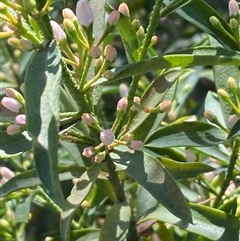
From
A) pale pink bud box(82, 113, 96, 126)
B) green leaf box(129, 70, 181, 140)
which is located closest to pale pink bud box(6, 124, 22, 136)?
pale pink bud box(82, 113, 96, 126)

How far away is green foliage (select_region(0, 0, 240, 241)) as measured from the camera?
0.88 m

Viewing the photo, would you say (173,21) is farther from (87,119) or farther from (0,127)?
(87,119)

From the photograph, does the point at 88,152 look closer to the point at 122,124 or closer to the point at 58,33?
the point at 122,124

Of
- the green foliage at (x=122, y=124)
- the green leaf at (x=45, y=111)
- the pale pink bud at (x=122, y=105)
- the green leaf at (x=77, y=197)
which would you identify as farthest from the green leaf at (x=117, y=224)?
the green leaf at (x=45, y=111)

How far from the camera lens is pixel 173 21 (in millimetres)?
2824

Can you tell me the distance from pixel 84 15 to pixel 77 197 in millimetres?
313

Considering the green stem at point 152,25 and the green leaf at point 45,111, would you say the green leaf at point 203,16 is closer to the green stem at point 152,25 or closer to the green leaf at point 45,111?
the green stem at point 152,25

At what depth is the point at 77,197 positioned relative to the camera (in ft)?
3.51

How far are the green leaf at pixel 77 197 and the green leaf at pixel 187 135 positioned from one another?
13 cm

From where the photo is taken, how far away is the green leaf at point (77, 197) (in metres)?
0.99

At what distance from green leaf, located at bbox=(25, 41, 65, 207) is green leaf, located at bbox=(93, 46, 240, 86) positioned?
0.43 feet

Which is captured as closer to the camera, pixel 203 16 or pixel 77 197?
pixel 77 197

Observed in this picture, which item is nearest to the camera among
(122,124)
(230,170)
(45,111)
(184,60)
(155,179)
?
(45,111)

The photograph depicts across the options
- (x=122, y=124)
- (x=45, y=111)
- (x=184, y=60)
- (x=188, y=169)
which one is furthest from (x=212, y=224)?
(x=45, y=111)
